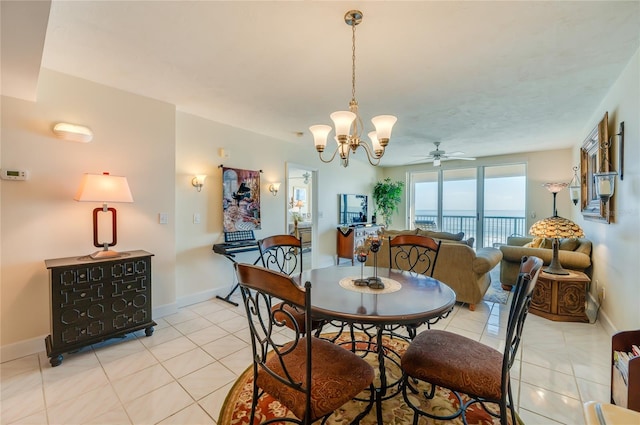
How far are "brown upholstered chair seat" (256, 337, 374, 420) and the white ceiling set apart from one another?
6.57 ft

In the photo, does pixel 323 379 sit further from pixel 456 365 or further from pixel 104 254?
pixel 104 254

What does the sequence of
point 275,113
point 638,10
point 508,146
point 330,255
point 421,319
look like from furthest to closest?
point 330,255 < point 508,146 < point 275,113 < point 638,10 < point 421,319

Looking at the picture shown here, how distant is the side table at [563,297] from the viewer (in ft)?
9.98

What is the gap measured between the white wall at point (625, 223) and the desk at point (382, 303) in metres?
1.73

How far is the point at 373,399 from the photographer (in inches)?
65.9

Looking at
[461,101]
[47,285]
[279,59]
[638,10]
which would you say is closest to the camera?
[638,10]

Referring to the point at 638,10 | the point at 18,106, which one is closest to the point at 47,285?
the point at 18,106

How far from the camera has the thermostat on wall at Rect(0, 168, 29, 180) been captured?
7.36 ft

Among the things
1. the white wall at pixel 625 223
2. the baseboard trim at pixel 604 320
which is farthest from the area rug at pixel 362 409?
the baseboard trim at pixel 604 320

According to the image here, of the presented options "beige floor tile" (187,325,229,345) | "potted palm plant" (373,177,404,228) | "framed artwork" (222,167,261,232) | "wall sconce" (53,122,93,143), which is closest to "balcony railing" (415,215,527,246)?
"potted palm plant" (373,177,404,228)

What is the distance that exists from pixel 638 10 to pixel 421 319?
7.46 feet

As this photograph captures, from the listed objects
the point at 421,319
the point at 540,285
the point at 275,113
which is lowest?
the point at 540,285

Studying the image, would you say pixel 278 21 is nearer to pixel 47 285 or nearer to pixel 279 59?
pixel 279 59

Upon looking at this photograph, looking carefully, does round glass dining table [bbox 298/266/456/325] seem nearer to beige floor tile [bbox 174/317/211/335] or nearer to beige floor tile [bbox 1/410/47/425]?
beige floor tile [bbox 174/317/211/335]
